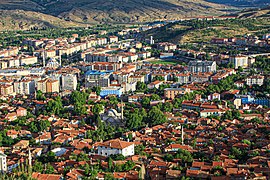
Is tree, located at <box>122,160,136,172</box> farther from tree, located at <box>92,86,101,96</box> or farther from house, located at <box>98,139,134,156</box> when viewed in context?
tree, located at <box>92,86,101,96</box>

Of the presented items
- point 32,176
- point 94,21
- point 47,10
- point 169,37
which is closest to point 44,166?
point 32,176

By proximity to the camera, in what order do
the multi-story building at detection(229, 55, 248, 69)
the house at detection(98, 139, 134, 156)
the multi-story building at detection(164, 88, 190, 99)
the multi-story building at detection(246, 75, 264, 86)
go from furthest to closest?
the multi-story building at detection(229, 55, 248, 69) → the multi-story building at detection(246, 75, 264, 86) → the multi-story building at detection(164, 88, 190, 99) → the house at detection(98, 139, 134, 156)

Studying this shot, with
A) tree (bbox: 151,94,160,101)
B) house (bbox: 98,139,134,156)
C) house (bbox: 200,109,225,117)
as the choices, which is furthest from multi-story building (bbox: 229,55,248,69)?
house (bbox: 98,139,134,156)

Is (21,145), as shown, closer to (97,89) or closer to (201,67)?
(97,89)

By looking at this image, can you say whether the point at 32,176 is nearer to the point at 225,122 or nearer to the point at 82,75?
the point at 225,122

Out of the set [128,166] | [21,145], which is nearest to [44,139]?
[21,145]

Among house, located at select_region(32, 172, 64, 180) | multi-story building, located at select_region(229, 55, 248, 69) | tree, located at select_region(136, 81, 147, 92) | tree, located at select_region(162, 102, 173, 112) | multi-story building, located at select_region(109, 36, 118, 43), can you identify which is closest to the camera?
house, located at select_region(32, 172, 64, 180)
